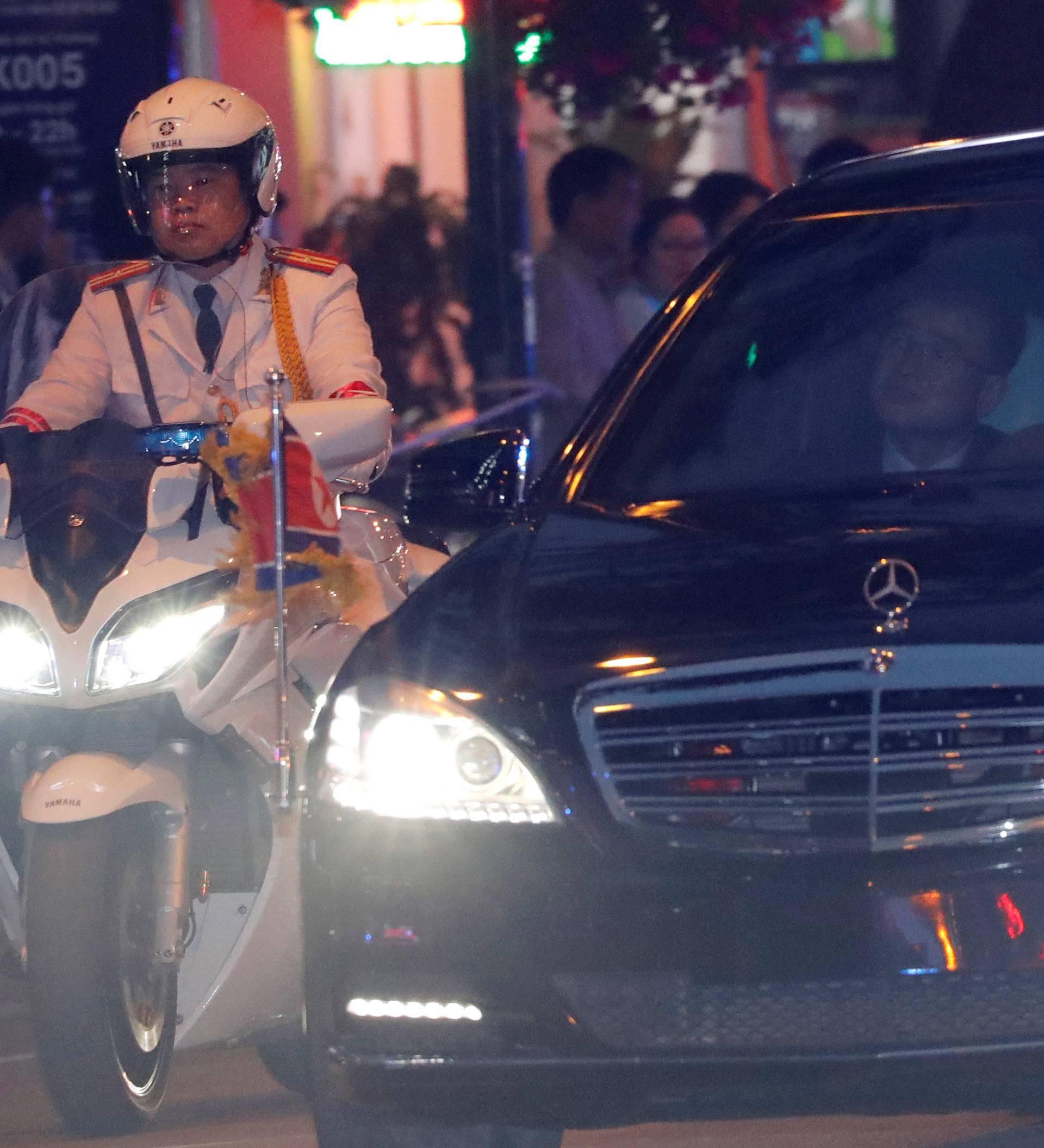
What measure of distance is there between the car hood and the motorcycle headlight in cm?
50

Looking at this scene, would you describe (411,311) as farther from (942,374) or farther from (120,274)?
(942,374)

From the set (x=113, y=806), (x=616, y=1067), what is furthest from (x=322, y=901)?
(x=113, y=806)

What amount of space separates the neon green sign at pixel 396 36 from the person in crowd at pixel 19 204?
7.24 ft

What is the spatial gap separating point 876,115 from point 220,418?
935 inches

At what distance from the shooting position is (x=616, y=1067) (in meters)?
3.61

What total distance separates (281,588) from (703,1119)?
1204 millimetres

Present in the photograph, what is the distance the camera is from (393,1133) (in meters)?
4.10

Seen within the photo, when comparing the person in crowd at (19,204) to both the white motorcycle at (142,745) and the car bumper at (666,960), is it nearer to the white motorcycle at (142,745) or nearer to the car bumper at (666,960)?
the white motorcycle at (142,745)

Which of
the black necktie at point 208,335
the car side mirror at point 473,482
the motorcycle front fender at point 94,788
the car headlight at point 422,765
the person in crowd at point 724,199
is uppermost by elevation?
the black necktie at point 208,335

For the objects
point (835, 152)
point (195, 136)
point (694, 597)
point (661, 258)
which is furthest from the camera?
point (835, 152)

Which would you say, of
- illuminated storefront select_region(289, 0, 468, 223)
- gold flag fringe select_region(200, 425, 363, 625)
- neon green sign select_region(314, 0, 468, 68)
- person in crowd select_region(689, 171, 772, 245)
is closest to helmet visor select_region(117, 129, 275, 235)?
gold flag fringe select_region(200, 425, 363, 625)

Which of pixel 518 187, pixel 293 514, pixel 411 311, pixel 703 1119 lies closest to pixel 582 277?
pixel 518 187

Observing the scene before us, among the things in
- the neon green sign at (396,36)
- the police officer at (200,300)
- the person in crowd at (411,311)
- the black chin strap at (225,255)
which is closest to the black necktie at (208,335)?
the police officer at (200,300)

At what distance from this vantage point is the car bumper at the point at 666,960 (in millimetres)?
3543
